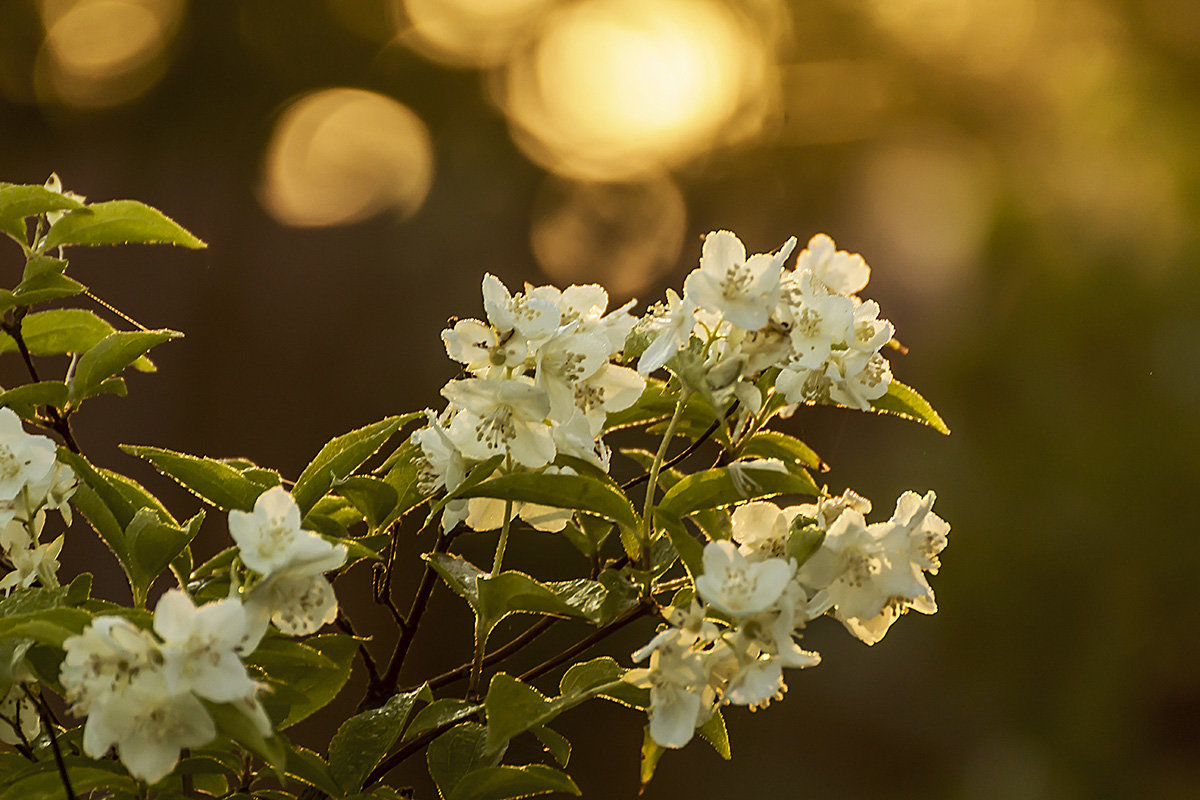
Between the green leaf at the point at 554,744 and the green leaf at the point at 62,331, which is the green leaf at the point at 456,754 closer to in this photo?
the green leaf at the point at 554,744

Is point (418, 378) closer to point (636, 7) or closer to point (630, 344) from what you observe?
point (636, 7)

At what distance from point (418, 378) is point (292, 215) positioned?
2.48 feet

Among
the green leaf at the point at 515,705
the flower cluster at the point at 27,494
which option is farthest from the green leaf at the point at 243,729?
the flower cluster at the point at 27,494

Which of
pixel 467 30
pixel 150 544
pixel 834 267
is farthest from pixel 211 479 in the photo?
→ pixel 467 30

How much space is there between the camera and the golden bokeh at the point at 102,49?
399 cm

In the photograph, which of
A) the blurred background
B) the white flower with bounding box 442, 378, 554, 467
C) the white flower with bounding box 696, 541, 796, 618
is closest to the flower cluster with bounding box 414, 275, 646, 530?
the white flower with bounding box 442, 378, 554, 467

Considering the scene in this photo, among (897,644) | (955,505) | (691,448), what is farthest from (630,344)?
(897,644)

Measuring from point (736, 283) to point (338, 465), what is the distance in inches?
8.8

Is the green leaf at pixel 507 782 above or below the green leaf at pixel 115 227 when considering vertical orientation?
below

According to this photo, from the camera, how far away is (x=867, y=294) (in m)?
3.24

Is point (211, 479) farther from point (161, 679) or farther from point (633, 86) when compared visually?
point (633, 86)

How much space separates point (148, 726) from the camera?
0.45 meters

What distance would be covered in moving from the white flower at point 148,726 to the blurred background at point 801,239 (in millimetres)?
2587

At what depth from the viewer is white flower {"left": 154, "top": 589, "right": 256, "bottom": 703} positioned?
1.39ft
